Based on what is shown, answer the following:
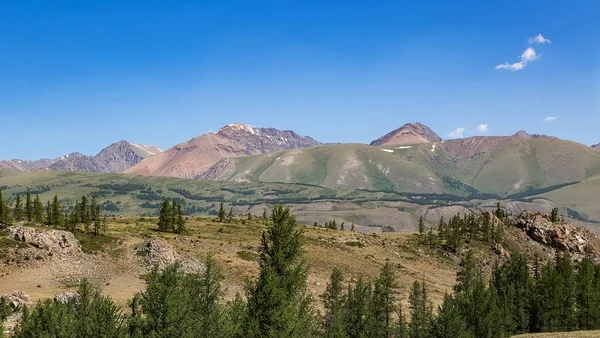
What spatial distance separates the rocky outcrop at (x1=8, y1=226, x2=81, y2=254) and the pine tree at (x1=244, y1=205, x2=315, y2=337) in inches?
2781

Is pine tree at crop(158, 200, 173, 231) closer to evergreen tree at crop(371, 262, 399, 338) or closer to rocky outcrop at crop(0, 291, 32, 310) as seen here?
rocky outcrop at crop(0, 291, 32, 310)

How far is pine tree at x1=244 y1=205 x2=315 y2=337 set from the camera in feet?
167

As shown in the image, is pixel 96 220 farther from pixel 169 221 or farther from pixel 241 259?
pixel 241 259

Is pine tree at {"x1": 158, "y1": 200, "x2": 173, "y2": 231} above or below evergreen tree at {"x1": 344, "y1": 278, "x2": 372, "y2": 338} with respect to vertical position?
above

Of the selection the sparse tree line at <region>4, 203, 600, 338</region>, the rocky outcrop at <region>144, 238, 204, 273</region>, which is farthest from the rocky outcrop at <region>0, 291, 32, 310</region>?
the rocky outcrop at <region>144, 238, 204, 273</region>

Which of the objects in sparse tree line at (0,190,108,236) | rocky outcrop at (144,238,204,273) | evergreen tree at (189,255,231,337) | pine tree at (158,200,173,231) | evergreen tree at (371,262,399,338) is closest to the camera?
evergreen tree at (189,255,231,337)

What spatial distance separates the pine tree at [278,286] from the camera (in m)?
50.8

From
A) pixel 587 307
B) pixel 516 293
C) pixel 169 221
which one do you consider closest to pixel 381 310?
pixel 516 293

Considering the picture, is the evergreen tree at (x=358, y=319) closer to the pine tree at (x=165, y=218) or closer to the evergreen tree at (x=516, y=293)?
the evergreen tree at (x=516, y=293)

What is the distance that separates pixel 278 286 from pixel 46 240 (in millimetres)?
79646

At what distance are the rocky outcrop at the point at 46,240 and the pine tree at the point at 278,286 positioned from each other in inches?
2781

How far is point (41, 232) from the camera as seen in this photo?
11012cm

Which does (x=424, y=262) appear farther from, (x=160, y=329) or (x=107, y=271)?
(x=160, y=329)

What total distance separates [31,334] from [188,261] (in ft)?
211
